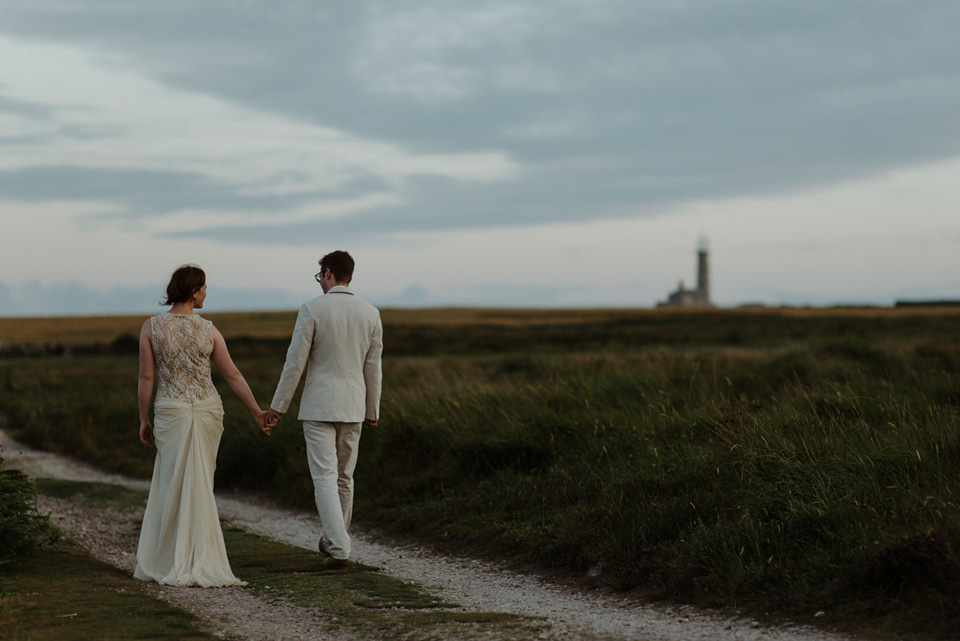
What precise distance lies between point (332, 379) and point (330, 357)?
20cm

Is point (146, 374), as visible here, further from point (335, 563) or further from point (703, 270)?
point (703, 270)

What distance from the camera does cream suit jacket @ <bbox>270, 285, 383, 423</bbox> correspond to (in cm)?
846

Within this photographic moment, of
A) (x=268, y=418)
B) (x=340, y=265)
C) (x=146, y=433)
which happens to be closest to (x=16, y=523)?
(x=146, y=433)

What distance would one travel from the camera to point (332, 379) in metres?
8.52

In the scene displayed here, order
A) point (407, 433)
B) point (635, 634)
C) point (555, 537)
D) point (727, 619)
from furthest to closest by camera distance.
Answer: point (407, 433) < point (555, 537) < point (727, 619) < point (635, 634)

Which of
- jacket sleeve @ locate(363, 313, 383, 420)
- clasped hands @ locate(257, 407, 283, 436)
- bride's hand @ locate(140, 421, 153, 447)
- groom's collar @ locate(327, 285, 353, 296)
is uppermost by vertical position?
groom's collar @ locate(327, 285, 353, 296)

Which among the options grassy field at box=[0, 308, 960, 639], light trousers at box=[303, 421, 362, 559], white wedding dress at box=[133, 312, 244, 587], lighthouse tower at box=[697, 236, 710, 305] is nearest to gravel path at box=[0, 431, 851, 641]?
white wedding dress at box=[133, 312, 244, 587]

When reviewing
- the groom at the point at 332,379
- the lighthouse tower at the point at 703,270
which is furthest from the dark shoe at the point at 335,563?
the lighthouse tower at the point at 703,270

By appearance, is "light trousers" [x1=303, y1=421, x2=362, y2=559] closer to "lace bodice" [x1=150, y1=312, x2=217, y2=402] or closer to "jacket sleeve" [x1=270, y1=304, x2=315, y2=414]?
"jacket sleeve" [x1=270, y1=304, x2=315, y2=414]

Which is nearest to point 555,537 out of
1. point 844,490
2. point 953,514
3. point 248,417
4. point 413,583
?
point 413,583

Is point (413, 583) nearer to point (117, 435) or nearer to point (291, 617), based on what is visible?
point (291, 617)

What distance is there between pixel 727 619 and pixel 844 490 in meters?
1.93

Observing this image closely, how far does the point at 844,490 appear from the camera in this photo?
801 centimetres

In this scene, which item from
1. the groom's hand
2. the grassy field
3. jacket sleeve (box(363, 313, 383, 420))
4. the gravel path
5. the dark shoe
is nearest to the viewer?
the gravel path
